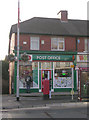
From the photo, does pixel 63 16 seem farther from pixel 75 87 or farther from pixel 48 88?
pixel 48 88

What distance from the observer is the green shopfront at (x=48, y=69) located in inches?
899

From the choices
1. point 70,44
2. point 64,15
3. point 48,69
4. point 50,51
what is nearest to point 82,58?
point 70,44

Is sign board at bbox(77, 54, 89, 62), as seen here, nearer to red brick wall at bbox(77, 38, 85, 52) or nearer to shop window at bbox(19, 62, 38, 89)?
red brick wall at bbox(77, 38, 85, 52)

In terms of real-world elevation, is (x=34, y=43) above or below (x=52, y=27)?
below

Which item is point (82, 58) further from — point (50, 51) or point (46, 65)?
point (46, 65)

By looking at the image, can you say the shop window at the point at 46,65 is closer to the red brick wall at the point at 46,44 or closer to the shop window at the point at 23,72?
the shop window at the point at 23,72

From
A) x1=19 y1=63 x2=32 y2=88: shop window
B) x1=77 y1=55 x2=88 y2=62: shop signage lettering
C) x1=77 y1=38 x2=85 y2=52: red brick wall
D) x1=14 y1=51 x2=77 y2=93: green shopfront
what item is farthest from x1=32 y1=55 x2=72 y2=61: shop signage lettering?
x1=77 y1=38 x2=85 y2=52: red brick wall

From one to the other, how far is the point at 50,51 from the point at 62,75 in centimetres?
289

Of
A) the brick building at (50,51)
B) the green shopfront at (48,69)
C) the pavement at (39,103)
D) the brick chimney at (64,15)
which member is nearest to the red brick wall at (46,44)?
the brick building at (50,51)

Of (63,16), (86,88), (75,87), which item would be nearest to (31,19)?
(63,16)

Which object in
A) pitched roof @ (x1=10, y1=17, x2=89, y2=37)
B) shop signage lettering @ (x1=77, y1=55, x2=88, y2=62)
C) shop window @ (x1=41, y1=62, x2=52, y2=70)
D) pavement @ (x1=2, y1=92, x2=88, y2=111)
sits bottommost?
pavement @ (x1=2, y1=92, x2=88, y2=111)

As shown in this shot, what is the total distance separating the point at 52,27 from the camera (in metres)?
25.0

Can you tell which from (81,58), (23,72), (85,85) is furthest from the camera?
(81,58)

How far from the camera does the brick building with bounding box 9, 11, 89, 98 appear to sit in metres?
22.9
